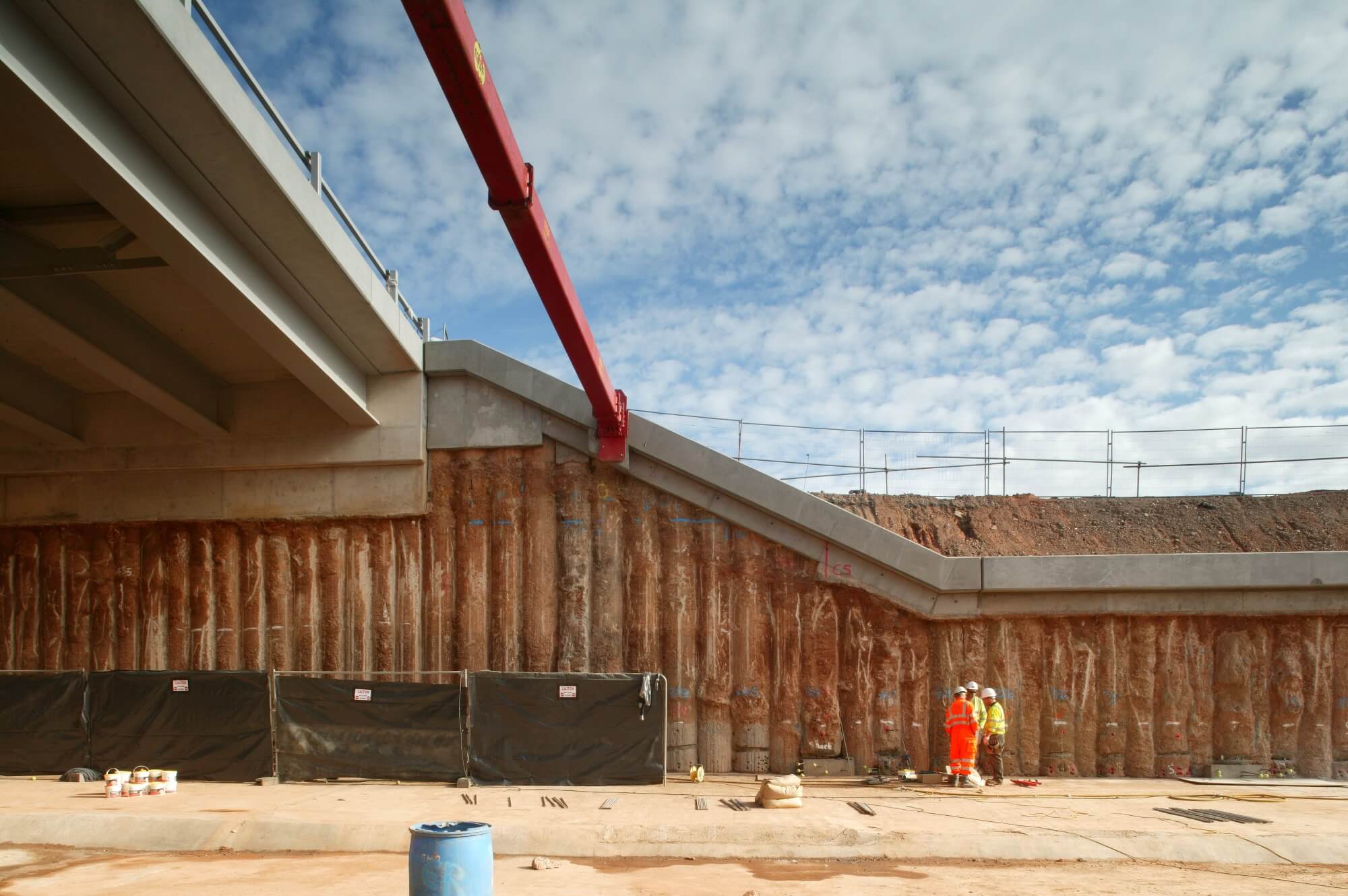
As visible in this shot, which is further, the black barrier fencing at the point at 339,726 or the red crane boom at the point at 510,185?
the black barrier fencing at the point at 339,726

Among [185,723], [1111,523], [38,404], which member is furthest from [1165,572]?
[38,404]

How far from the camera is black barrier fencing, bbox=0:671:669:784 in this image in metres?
12.8

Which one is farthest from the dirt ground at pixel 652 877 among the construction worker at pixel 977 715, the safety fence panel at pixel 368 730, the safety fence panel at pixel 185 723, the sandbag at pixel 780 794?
the safety fence panel at pixel 185 723

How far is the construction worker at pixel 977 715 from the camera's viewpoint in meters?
12.7

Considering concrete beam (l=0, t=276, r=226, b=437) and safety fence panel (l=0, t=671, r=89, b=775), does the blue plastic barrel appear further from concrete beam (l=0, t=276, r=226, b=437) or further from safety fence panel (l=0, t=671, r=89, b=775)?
safety fence panel (l=0, t=671, r=89, b=775)

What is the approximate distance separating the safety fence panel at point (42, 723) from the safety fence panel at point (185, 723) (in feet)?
0.85

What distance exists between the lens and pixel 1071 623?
13.7m

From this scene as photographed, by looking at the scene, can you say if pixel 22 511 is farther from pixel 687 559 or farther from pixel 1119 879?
pixel 1119 879

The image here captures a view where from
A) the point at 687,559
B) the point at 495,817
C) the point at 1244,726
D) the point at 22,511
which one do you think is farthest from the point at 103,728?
the point at 1244,726

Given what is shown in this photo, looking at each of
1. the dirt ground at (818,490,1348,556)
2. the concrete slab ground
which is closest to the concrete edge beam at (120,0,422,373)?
the concrete slab ground

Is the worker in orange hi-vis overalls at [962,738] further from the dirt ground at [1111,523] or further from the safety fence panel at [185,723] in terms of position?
the safety fence panel at [185,723]

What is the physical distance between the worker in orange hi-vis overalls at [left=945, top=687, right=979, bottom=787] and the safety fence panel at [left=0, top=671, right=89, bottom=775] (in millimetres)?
13684

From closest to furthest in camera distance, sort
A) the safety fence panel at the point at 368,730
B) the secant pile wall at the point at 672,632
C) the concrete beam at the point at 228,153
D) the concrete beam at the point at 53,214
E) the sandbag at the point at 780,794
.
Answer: the concrete beam at the point at 228,153 → the sandbag at the point at 780,794 → the concrete beam at the point at 53,214 → the safety fence panel at the point at 368,730 → the secant pile wall at the point at 672,632

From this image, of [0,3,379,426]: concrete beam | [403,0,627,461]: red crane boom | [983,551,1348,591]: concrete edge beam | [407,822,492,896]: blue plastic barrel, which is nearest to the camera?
[407,822,492,896]: blue plastic barrel
